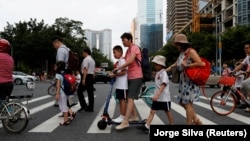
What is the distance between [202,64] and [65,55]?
10.7 ft

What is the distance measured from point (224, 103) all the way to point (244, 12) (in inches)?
2173

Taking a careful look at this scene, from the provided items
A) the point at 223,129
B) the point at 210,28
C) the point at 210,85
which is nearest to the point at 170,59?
the point at 210,28

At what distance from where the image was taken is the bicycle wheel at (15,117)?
6.20 metres

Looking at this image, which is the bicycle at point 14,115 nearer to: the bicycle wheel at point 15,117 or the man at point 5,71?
the bicycle wheel at point 15,117

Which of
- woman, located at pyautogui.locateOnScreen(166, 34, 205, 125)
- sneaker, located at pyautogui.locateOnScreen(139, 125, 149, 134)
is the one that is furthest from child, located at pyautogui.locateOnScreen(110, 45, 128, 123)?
woman, located at pyautogui.locateOnScreen(166, 34, 205, 125)

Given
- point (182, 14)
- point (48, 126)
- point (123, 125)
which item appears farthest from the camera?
point (182, 14)

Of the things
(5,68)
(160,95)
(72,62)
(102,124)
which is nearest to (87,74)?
(72,62)

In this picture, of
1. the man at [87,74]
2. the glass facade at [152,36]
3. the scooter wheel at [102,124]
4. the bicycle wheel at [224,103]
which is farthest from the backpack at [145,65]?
the glass facade at [152,36]

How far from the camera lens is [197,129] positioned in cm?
239

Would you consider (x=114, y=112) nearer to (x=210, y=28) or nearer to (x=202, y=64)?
(x=202, y=64)

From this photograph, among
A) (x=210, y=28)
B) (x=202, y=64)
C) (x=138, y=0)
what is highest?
(x=138, y=0)

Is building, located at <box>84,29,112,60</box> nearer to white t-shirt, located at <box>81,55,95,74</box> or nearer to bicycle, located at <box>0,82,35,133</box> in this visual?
white t-shirt, located at <box>81,55,95,74</box>

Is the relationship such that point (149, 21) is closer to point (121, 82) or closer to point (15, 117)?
point (121, 82)

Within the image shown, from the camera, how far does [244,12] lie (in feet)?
197
